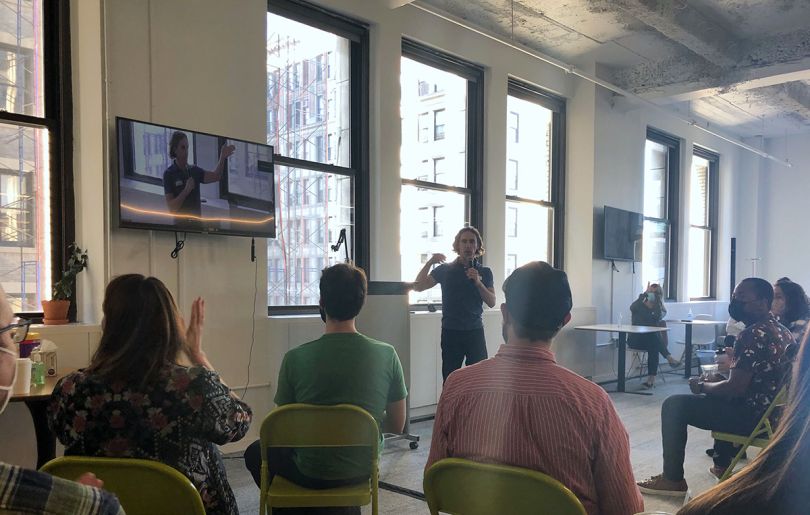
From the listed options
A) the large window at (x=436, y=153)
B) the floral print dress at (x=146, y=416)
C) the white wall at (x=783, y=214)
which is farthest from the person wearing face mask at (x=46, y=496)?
the white wall at (x=783, y=214)

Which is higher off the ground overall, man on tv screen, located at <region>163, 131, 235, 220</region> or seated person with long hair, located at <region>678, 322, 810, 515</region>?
man on tv screen, located at <region>163, 131, 235, 220</region>

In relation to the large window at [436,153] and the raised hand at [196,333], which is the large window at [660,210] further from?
the raised hand at [196,333]

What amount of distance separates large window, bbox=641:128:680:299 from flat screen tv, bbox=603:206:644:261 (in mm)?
816

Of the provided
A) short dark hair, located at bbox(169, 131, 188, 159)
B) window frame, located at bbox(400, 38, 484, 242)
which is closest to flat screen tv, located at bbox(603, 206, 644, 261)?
window frame, located at bbox(400, 38, 484, 242)

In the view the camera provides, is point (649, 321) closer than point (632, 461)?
No

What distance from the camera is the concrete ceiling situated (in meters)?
5.24

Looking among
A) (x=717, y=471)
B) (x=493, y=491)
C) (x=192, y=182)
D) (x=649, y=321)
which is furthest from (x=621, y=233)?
(x=493, y=491)

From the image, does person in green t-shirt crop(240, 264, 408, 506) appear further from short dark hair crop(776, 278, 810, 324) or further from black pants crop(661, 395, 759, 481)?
short dark hair crop(776, 278, 810, 324)

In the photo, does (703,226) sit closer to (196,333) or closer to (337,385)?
(337,385)

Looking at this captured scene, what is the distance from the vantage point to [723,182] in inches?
383

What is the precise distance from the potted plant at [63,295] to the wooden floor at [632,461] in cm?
128

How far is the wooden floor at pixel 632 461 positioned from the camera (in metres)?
3.05

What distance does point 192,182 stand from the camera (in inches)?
138

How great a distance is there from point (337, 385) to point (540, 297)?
2.54 feet
